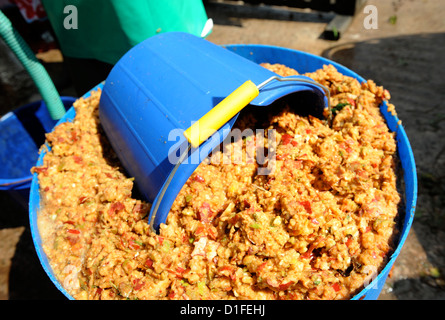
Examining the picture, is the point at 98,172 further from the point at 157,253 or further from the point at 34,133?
the point at 34,133

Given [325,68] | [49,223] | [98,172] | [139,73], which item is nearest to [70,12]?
[139,73]

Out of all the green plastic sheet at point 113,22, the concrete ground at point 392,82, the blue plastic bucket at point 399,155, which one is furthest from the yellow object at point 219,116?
the concrete ground at point 392,82

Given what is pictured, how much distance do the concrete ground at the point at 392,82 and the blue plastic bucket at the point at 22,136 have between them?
50cm

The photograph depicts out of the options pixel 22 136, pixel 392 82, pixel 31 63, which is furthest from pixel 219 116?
pixel 392 82

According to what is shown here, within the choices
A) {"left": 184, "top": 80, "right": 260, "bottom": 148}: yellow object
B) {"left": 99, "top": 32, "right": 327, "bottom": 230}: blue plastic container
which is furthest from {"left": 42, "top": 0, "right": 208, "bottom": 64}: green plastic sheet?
{"left": 184, "top": 80, "right": 260, "bottom": 148}: yellow object

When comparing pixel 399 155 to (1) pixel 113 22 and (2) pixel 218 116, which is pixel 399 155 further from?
(1) pixel 113 22

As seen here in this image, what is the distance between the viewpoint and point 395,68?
3896 mm

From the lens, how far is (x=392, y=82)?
12.1 feet

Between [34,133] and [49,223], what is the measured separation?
1.59 m

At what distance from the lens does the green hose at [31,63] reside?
6.91 ft

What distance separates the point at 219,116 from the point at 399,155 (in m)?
1.14

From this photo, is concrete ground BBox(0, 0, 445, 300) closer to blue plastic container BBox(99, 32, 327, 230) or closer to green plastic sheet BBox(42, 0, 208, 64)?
blue plastic container BBox(99, 32, 327, 230)

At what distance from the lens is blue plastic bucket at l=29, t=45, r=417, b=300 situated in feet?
4.48

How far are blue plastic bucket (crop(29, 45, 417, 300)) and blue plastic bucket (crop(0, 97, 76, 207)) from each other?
0.90 meters
